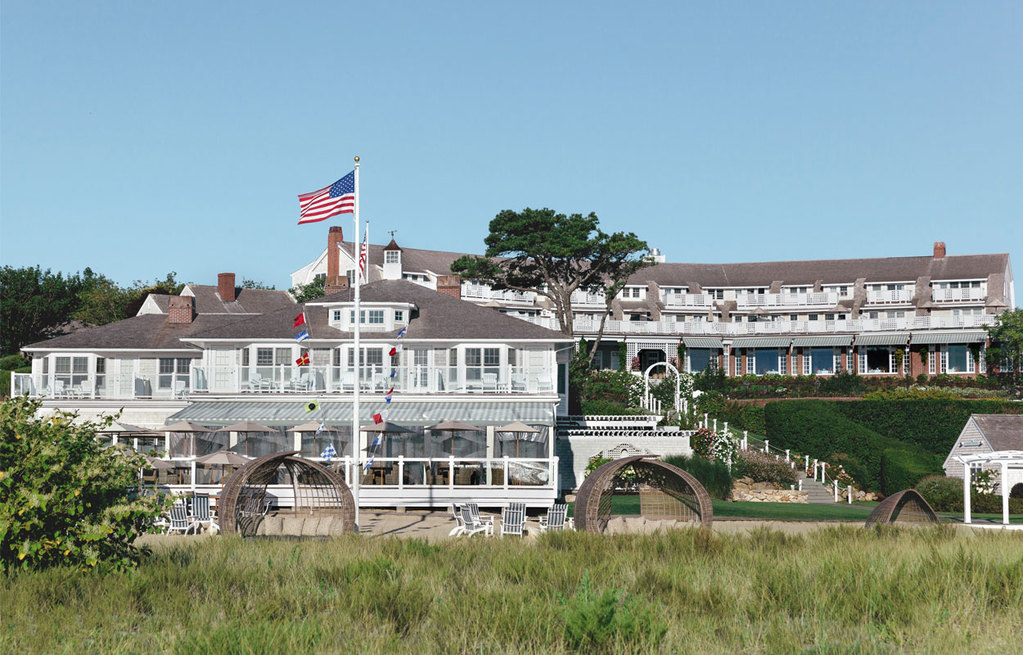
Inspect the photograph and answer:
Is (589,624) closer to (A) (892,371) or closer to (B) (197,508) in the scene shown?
(B) (197,508)

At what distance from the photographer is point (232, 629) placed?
11.0 m

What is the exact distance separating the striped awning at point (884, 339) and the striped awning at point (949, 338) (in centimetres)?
73

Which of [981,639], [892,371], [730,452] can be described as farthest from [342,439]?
[892,371]

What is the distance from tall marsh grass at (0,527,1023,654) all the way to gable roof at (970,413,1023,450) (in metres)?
23.1

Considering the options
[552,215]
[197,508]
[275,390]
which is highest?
[552,215]

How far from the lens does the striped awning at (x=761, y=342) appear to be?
69.2 m

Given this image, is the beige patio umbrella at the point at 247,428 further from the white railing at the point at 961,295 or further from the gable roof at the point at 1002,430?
the white railing at the point at 961,295

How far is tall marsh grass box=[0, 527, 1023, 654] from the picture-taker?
1095 cm

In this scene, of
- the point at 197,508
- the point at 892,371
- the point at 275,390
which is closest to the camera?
the point at 197,508

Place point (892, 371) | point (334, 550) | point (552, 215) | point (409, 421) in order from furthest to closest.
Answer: point (892, 371) → point (552, 215) → point (409, 421) → point (334, 550)

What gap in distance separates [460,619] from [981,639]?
5.58 meters

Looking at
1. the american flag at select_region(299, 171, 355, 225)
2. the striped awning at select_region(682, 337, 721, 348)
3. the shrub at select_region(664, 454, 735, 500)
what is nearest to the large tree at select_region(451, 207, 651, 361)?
the striped awning at select_region(682, 337, 721, 348)

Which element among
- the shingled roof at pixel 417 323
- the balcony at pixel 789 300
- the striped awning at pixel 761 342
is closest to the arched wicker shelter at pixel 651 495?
the shingled roof at pixel 417 323

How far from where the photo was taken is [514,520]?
72.8 feet
